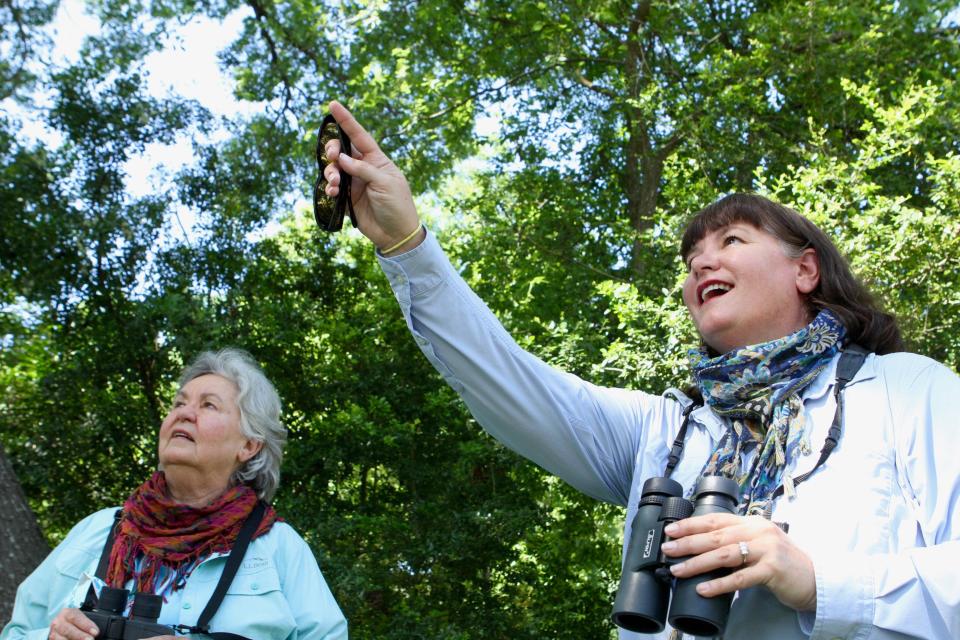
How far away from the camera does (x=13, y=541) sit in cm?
408

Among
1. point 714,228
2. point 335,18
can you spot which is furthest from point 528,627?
point 335,18

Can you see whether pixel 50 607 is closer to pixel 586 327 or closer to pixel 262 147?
pixel 586 327

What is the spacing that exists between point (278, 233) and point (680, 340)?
11.5 feet

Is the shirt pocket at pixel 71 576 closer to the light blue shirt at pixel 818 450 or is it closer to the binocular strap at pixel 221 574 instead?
the binocular strap at pixel 221 574

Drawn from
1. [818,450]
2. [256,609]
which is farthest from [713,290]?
[256,609]

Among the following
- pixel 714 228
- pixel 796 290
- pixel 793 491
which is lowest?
pixel 793 491

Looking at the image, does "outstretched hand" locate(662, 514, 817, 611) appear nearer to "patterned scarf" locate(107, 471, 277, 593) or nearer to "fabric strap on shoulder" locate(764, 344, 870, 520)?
"fabric strap on shoulder" locate(764, 344, 870, 520)

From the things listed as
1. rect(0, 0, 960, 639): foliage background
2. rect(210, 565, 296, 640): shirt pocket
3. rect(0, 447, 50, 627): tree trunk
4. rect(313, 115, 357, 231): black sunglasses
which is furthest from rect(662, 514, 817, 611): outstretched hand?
rect(0, 0, 960, 639): foliage background

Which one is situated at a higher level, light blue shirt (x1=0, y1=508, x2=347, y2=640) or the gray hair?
the gray hair

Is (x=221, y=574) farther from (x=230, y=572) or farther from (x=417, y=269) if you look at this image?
(x=417, y=269)

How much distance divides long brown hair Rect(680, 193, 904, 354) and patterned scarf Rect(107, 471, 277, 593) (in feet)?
5.49

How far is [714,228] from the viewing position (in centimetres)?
221

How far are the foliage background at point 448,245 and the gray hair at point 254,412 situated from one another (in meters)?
2.35

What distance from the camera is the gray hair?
10.7 feet
